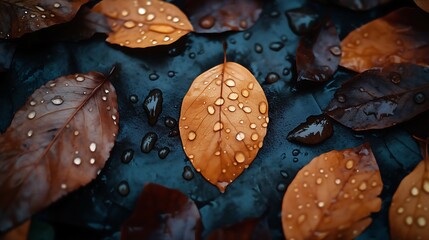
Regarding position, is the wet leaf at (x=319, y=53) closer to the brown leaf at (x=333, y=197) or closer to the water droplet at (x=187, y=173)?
the brown leaf at (x=333, y=197)

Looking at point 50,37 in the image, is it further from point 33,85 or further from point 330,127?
point 330,127

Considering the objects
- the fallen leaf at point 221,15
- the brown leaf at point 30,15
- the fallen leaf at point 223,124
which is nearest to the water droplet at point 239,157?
the fallen leaf at point 223,124

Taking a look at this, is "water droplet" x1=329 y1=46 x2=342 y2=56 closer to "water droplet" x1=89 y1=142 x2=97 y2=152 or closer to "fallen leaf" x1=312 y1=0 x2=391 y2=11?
"fallen leaf" x1=312 y1=0 x2=391 y2=11

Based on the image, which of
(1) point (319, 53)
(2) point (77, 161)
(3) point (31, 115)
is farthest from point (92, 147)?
(1) point (319, 53)

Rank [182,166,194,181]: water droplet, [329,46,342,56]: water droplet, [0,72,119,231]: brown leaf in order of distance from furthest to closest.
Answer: [329,46,342,56]: water droplet, [182,166,194,181]: water droplet, [0,72,119,231]: brown leaf

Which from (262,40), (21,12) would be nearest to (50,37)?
(21,12)

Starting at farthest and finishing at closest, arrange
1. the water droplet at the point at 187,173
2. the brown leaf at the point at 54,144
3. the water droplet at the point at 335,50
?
the water droplet at the point at 335,50 → the water droplet at the point at 187,173 → the brown leaf at the point at 54,144

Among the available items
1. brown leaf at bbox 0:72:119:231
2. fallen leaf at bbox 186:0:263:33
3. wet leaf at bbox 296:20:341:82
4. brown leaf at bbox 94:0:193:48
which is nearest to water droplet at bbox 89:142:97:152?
brown leaf at bbox 0:72:119:231
